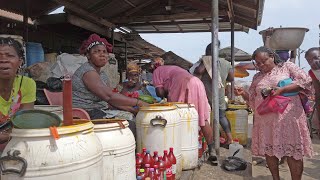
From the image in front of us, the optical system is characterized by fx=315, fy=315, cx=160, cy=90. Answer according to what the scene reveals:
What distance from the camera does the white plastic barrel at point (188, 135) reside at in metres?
4.27

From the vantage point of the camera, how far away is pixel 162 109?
3635 millimetres

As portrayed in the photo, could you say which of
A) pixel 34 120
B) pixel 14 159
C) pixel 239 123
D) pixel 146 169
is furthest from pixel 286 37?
pixel 14 159

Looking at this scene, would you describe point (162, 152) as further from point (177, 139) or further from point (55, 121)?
point (55, 121)

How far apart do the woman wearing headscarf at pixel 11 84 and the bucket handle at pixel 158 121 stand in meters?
1.31

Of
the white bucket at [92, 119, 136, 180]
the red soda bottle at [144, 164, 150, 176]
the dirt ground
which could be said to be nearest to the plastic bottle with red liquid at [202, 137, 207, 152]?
the dirt ground

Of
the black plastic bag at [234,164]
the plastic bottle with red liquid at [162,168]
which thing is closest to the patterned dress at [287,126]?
the black plastic bag at [234,164]

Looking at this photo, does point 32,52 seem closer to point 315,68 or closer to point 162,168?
point 162,168

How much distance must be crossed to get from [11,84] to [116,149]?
3.64 feet

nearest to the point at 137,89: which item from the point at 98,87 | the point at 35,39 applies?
the point at 98,87

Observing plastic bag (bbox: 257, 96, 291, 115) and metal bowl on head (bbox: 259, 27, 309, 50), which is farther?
metal bowl on head (bbox: 259, 27, 309, 50)

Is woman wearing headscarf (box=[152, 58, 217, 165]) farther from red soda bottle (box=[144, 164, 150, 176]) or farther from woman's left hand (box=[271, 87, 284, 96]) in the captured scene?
red soda bottle (box=[144, 164, 150, 176])

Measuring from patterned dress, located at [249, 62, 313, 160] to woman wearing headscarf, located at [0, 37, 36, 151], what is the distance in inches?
107

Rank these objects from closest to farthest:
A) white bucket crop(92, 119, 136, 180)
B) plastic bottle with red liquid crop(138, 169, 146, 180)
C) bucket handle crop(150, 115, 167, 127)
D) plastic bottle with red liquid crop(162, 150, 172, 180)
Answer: white bucket crop(92, 119, 136, 180)
plastic bottle with red liquid crop(138, 169, 146, 180)
plastic bottle with red liquid crop(162, 150, 172, 180)
bucket handle crop(150, 115, 167, 127)

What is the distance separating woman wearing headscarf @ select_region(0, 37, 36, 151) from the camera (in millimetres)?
2535
